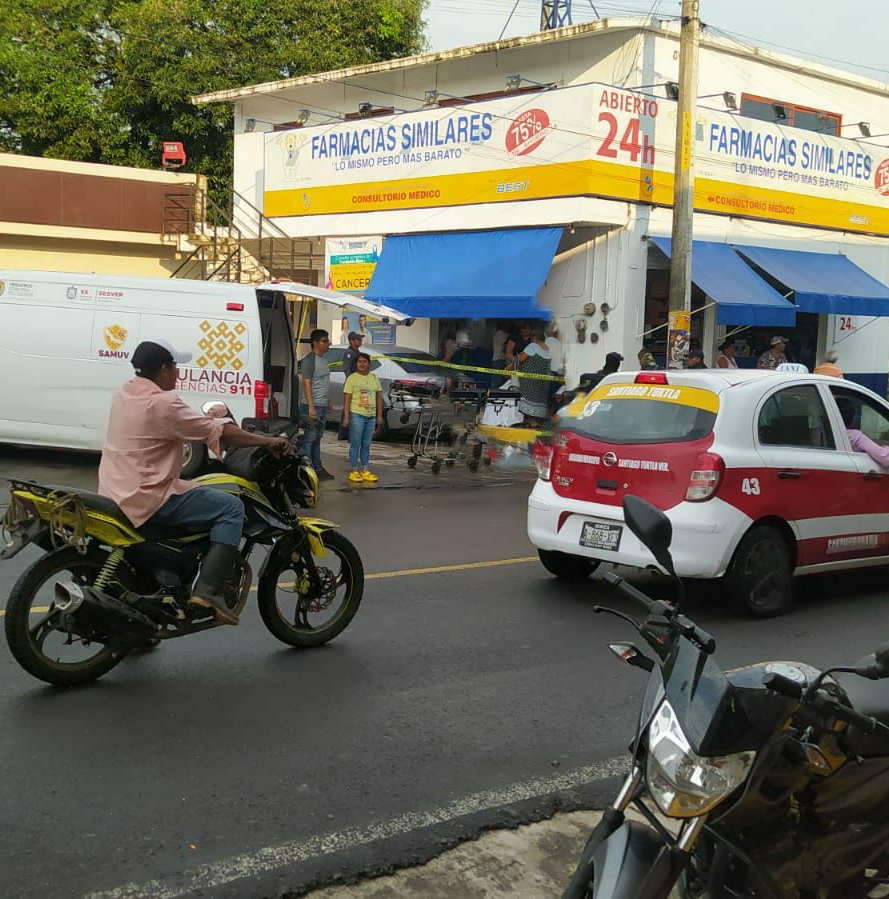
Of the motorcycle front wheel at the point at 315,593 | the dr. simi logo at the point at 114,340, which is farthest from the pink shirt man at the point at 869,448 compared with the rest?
the dr. simi logo at the point at 114,340

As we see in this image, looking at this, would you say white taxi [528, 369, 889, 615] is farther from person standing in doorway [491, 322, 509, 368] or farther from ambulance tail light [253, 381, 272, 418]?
person standing in doorway [491, 322, 509, 368]

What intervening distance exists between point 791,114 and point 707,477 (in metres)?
17.4

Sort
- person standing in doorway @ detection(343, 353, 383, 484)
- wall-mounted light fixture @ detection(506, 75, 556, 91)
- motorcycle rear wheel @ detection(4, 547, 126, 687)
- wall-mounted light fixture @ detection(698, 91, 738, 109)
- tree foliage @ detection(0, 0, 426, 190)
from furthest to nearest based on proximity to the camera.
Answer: tree foliage @ detection(0, 0, 426, 190) < wall-mounted light fixture @ detection(506, 75, 556, 91) < wall-mounted light fixture @ detection(698, 91, 738, 109) < person standing in doorway @ detection(343, 353, 383, 484) < motorcycle rear wheel @ detection(4, 547, 126, 687)

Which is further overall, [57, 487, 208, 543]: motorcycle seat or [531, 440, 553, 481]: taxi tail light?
[531, 440, 553, 481]: taxi tail light

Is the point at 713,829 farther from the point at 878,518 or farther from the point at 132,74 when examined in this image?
the point at 132,74

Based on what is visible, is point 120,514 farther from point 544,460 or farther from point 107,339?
point 107,339

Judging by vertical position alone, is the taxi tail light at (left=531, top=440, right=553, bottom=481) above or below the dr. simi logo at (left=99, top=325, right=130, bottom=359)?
below

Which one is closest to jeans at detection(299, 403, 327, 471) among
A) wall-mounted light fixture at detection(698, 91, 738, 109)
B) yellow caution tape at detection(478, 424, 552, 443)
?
yellow caution tape at detection(478, 424, 552, 443)

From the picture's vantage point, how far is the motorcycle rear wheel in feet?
15.4

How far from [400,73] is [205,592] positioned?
19304 mm

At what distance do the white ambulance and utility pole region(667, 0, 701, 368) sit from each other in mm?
6483

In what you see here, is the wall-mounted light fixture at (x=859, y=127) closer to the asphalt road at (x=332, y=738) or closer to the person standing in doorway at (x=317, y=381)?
the person standing in doorway at (x=317, y=381)

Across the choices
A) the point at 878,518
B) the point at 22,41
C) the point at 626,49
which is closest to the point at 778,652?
the point at 878,518

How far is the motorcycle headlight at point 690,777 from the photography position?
2.22m
